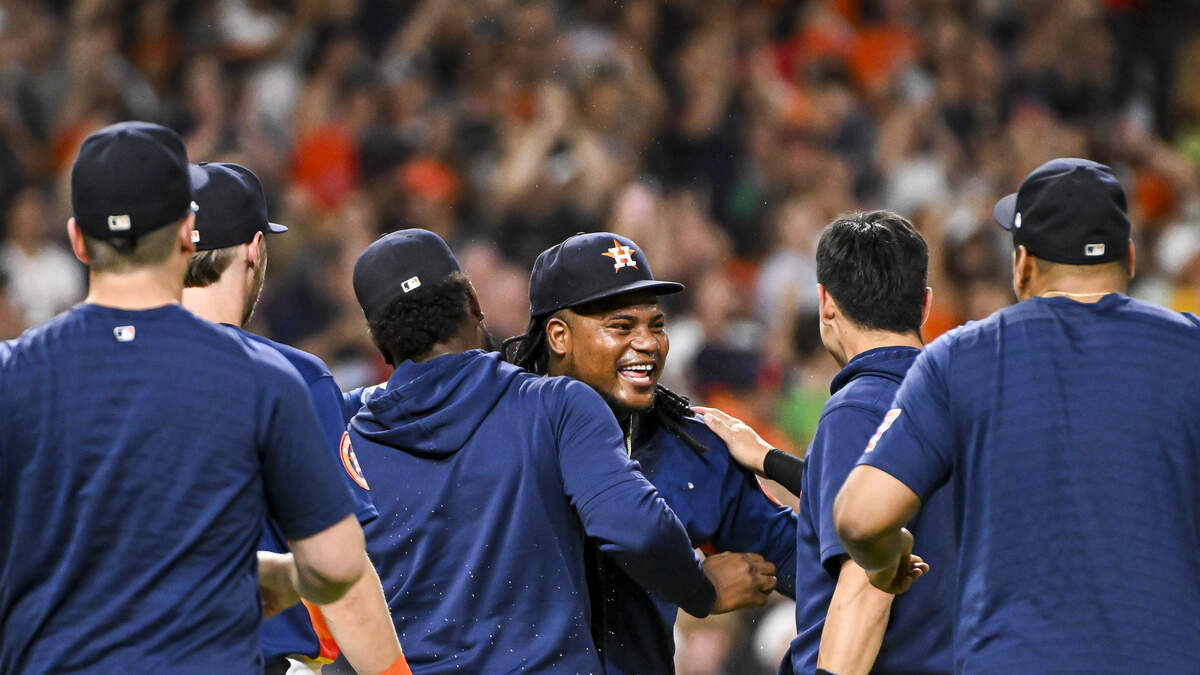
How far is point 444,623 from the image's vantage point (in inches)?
147

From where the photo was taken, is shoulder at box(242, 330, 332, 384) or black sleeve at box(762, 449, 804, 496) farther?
black sleeve at box(762, 449, 804, 496)

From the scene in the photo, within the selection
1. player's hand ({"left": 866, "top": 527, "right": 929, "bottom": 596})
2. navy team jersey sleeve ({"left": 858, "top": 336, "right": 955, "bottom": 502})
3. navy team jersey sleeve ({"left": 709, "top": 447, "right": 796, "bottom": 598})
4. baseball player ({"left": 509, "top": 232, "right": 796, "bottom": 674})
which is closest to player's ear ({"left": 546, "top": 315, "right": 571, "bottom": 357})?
baseball player ({"left": 509, "top": 232, "right": 796, "bottom": 674})

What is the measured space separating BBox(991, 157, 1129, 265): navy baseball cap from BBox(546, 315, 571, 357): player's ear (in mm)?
1480

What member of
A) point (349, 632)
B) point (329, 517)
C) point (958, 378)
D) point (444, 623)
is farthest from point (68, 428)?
point (958, 378)

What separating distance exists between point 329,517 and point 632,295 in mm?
1630

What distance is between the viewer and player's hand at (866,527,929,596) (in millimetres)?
3189

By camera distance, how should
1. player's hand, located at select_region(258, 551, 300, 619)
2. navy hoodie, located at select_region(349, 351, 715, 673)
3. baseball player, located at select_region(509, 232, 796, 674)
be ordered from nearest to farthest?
1. player's hand, located at select_region(258, 551, 300, 619)
2. navy hoodie, located at select_region(349, 351, 715, 673)
3. baseball player, located at select_region(509, 232, 796, 674)

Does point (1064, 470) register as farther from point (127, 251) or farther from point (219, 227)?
point (219, 227)

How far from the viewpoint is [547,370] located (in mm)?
4395

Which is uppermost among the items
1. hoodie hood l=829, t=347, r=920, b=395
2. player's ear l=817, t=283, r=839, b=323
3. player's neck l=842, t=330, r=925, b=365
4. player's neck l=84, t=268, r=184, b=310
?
player's neck l=84, t=268, r=184, b=310

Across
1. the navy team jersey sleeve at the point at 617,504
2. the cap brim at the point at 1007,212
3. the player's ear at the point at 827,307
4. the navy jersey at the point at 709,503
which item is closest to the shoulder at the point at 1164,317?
the cap brim at the point at 1007,212

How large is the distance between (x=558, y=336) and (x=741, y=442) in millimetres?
606

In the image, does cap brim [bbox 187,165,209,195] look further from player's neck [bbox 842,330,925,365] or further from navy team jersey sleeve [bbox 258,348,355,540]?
player's neck [bbox 842,330,925,365]

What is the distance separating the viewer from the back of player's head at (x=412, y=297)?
3957 millimetres
